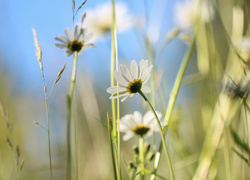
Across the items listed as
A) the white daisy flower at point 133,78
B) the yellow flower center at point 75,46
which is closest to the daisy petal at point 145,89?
the white daisy flower at point 133,78

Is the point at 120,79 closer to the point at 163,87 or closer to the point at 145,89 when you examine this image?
the point at 145,89

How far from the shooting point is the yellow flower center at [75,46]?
37 cm

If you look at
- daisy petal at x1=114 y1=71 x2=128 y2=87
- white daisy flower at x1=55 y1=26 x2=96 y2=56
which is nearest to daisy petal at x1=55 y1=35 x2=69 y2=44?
white daisy flower at x1=55 y1=26 x2=96 y2=56

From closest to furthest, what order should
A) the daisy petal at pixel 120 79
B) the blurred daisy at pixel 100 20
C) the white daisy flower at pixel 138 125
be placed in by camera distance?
1. the daisy petal at pixel 120 79
2. the white daisy flower at pixel 138 125
3. the blurred daisy at pixel 100 20

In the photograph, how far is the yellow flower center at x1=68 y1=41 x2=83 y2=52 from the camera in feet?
1.21

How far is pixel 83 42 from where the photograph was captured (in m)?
0.38

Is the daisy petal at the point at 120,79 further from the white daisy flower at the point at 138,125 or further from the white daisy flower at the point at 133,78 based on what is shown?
the white daisy flower at the point at 138,125

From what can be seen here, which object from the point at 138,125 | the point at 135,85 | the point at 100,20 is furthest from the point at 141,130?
the point at 100,20

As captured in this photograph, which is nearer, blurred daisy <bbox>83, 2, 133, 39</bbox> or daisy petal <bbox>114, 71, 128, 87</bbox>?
daisy petal <bbox>114, 71, 128, 87</bbox>

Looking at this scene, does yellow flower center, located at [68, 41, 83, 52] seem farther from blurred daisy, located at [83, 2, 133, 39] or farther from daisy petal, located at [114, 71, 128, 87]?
blurred daisy, located at [83, 2, 133, 39]

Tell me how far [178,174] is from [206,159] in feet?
1.18

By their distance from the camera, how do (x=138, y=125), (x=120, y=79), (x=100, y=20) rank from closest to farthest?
(x=120, y=79) < (x=138, y=125) < (x=100, y=20)

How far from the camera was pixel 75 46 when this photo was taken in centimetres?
37

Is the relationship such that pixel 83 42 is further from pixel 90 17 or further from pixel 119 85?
pixel 90 17
